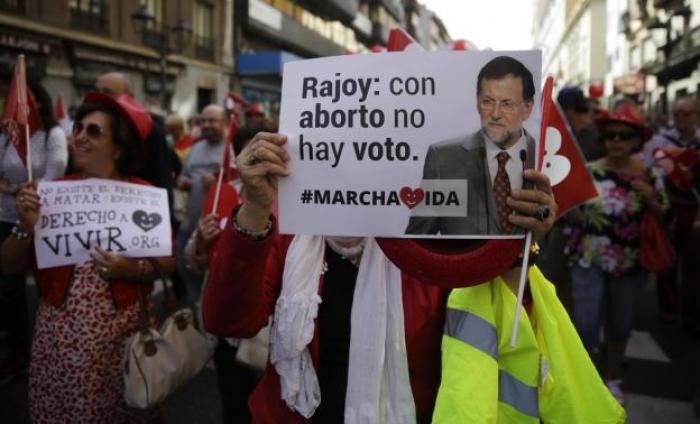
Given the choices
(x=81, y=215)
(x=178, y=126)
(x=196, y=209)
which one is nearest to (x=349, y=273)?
(x=81, y=215)

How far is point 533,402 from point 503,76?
0.73 meters

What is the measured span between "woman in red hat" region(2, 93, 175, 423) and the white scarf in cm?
103

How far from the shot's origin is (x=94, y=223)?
2.40 m

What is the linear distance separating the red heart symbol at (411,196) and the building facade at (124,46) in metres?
12.3

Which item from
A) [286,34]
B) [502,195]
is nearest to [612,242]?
[502,195]

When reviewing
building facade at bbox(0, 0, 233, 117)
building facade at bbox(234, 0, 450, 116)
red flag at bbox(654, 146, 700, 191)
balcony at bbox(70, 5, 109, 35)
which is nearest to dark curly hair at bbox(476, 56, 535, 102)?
red flag at bbox(654, 146, 700, 191)

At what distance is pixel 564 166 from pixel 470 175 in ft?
2.21

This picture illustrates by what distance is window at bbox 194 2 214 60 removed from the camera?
25.7m

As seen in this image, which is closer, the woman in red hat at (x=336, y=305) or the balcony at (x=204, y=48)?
the woman in red hat at (x=336, y=305)

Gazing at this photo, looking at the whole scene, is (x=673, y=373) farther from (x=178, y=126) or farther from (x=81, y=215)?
(x=178, y=126)

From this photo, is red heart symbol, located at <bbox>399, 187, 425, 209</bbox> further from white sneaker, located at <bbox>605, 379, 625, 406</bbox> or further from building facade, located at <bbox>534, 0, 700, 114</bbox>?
white sneaker, located at <bbox>605, 379, 625, 406</bbox>

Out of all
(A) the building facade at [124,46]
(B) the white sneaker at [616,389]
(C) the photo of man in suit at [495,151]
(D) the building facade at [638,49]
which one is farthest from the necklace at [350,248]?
(A) the building facade at [124,46]

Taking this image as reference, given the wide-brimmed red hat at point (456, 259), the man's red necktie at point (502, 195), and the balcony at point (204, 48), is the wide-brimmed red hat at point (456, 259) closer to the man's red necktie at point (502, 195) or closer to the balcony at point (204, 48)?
the man's red necktie at point (502, 195)

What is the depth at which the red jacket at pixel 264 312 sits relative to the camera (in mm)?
1485
